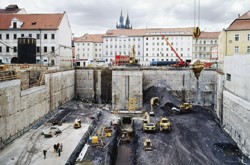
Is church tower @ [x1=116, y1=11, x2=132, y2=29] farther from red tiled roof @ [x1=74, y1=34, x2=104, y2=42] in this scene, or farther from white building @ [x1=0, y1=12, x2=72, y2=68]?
white building @ [x1=0, y1=12, x2=72, y2=68]

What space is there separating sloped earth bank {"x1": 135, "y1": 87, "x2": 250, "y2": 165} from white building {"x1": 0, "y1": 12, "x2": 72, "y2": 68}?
66.8 feet

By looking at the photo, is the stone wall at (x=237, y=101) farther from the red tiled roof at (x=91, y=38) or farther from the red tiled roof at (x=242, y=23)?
the red tiled roof at (x=91, y=38)

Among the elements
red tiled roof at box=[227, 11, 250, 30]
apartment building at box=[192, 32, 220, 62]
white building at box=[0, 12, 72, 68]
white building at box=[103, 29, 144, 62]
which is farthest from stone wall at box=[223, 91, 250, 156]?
apartment building at box=[192, 32, 220, 62]

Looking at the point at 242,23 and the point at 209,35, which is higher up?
the point at 209,35

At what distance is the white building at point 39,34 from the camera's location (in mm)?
43594

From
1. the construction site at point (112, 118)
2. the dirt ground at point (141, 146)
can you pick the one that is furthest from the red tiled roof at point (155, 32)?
the dirt ground at point (141, 146)

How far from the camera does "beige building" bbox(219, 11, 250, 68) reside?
123ft

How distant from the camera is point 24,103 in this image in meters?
26.0

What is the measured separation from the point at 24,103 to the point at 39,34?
833 inches

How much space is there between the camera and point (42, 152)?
20672 millimetres

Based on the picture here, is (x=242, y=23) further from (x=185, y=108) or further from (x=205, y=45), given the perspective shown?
(x=205, y=45)

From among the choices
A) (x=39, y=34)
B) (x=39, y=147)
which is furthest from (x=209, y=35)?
(x=39, y=147)

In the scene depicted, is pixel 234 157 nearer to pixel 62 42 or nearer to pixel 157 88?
pixel 157 88

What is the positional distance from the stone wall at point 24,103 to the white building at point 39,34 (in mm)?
6837
